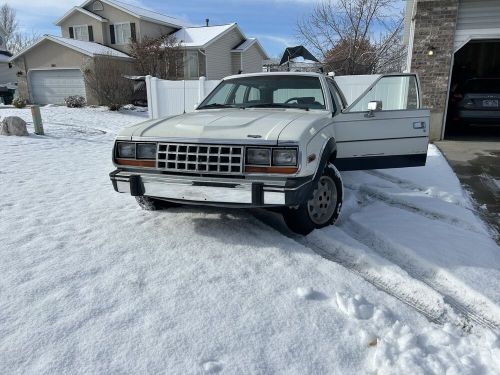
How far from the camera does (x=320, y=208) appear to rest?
157 inches

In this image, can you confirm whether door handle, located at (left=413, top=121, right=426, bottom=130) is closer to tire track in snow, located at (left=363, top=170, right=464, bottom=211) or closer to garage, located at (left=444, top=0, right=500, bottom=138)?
tire track in snow, located at (left=363, top=170, right=464, bottom=211)

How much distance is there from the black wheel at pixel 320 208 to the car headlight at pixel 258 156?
60 cm

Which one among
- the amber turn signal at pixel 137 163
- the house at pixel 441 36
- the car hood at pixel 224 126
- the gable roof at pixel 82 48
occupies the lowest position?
the amber turn signal at pixel 137 163

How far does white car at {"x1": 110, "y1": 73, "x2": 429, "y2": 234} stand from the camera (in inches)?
129

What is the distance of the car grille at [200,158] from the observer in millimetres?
3322

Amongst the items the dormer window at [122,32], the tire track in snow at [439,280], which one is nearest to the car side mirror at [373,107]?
the tire track in snow at [439,280]

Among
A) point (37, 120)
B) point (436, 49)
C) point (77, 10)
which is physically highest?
point (77, 10)

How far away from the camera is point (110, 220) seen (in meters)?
4.20

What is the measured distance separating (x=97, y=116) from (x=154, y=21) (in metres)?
13.5

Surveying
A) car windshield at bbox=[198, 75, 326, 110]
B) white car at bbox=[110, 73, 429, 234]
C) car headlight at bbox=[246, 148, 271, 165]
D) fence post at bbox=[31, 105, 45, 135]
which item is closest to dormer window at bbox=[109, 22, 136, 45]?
fence post at bbox=[31, 105, 45, 135]

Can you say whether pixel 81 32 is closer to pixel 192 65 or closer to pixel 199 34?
pixel 199 34

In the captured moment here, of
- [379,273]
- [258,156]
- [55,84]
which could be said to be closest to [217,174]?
[258,156]

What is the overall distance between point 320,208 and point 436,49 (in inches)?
300

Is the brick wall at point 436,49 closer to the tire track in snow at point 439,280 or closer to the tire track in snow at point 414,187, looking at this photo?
the tire track in snow at point 414,187
